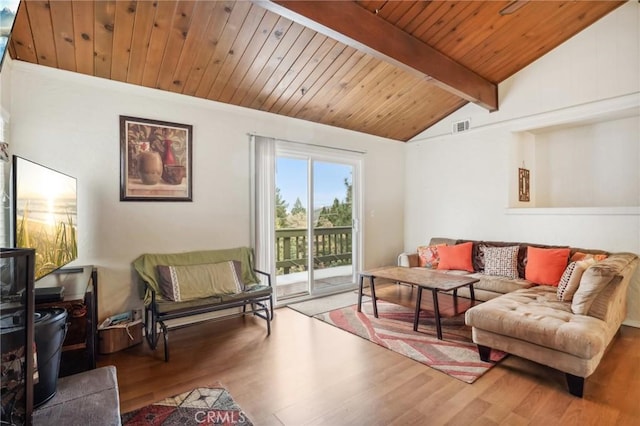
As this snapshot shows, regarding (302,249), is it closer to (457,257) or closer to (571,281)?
(457,257)

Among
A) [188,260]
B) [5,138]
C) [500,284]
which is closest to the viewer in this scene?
[5,138]

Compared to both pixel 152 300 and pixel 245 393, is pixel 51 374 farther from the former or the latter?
pixel 152 300

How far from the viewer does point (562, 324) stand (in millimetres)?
2162

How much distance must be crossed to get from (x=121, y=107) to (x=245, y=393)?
2.72 meters

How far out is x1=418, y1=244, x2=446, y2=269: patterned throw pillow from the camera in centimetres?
446

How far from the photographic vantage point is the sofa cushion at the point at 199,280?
298cm

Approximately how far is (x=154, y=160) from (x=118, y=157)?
12.0 inches

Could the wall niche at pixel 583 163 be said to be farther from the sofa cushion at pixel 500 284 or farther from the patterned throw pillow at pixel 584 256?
the sofa cushion at pixel 500 284

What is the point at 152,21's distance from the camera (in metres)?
2.45

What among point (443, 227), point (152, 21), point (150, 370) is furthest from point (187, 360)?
point (443, 227)

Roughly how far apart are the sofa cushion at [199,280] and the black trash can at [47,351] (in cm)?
124

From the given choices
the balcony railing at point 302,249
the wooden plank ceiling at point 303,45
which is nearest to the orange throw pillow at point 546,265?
the wooden plank ceiling at point 303,45

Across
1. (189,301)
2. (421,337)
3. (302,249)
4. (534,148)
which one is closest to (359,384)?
(421,337)

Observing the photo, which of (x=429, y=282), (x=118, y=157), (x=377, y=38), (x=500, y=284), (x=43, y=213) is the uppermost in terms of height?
(x=377, y=38)
